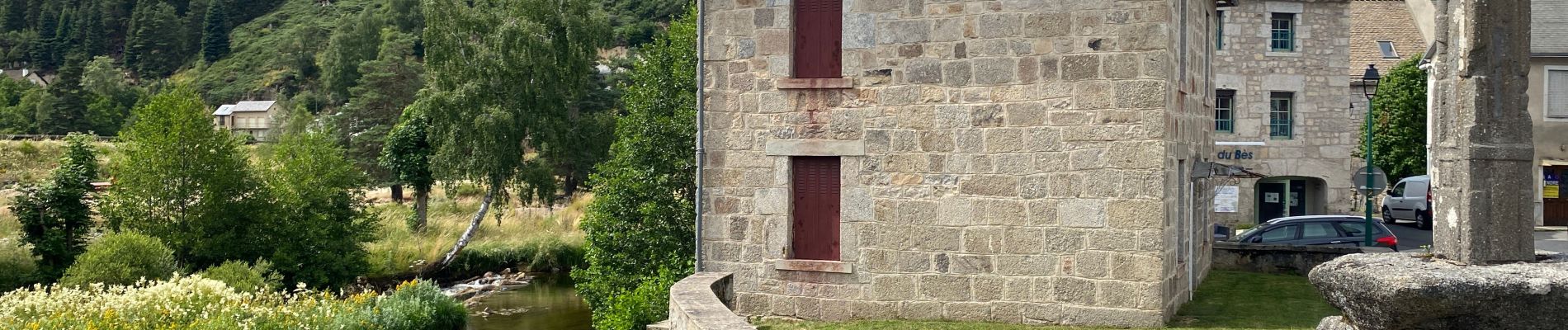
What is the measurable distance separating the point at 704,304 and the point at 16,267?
1501cm

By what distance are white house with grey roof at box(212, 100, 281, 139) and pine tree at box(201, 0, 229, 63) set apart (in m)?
22.0

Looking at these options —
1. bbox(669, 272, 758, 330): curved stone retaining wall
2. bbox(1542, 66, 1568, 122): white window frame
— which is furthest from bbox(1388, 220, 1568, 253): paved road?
bbox(669, 272, 758, 330): curved stone retaining wall

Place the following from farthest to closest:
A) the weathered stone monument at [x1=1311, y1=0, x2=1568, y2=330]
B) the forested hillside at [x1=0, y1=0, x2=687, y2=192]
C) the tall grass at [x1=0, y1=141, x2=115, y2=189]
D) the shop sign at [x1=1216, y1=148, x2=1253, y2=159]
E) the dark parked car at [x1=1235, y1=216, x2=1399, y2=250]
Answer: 1. the forested hillside at [x1=0, y1=0, x2=687, y2=192]
2. the tall grass at [x1=0, y1=141, x2=115, y2=189]
3. the shop sign at [x1=1216, y1=148, x2=1253, y2=159]
4. the dark parked car at [x1=1235, y1=216, x2=1399, y2=250]
5. the weathered stone monument at [x1=1311, y1=0, x2=1568, y2=330]

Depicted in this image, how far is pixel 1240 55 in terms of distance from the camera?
2656 cm

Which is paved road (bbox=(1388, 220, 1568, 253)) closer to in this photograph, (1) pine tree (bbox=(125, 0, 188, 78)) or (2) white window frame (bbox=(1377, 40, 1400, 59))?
(2) white window frame (bbox=(1377, 40, 1400, 59))

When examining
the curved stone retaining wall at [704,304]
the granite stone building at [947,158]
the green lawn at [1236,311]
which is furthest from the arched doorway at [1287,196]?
the curved stone retaining wall at [704,304]

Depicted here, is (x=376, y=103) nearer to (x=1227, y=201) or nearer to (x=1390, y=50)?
(x=1227, y=201)

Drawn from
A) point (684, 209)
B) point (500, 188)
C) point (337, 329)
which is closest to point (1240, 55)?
point (684, 209)

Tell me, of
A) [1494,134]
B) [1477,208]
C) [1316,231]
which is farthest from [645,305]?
[1316,231]

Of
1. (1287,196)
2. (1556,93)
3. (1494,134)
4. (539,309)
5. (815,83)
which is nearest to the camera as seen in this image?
(1494,134)

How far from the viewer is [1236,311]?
40.3 ft

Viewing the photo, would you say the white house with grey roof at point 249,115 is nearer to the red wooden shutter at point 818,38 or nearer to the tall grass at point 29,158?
the tall grass at point 29,158

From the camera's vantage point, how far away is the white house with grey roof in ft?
262

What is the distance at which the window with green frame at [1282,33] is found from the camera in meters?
26.7
